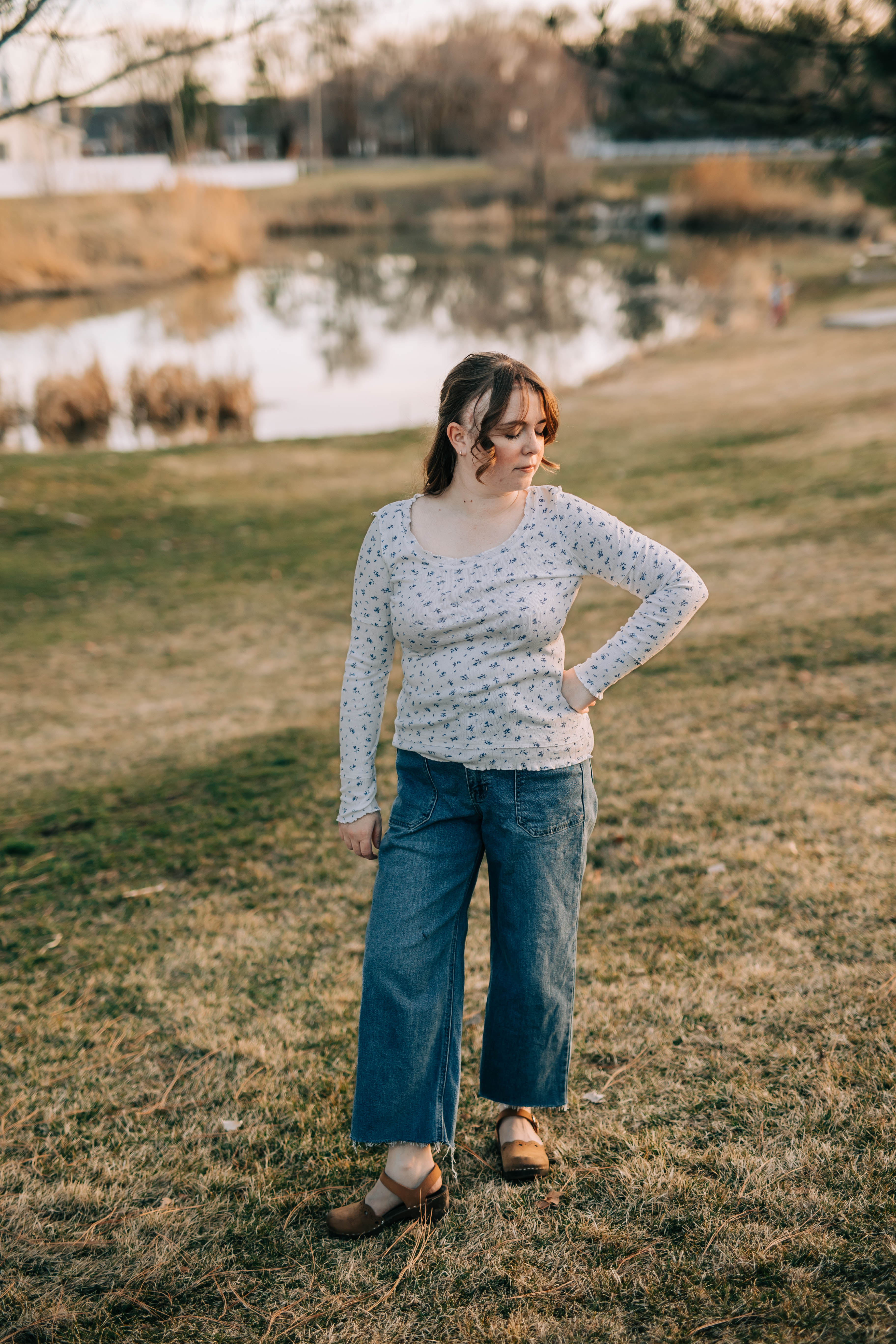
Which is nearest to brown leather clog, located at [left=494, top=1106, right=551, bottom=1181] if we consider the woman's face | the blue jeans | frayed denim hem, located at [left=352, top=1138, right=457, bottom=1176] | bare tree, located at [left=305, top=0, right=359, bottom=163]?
frayed denim hem, located at [left=352, top=1138, right=457, bottom=1176]

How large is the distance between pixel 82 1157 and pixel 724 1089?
1506mm

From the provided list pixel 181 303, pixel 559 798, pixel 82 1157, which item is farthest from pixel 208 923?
pixel 181 303

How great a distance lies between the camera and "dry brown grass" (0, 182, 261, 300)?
24.8 meters

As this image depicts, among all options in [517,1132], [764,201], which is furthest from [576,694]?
[764,201]

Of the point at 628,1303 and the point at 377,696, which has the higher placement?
the point at 377,696

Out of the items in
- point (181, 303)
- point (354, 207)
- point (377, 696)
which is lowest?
point (377, 696)

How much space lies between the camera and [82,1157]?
2.54m

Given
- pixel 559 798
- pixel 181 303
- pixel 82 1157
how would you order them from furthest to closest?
1. pixel 181 303
2. pixel 82 1157
3. pixel 559 798

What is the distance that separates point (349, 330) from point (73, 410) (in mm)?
8831

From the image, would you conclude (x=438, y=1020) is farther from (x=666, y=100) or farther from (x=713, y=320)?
(x=713, y=320)

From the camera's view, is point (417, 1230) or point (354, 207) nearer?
point (417, 1230)

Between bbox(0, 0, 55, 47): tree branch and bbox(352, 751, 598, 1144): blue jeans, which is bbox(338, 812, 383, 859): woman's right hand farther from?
bbox(0, 0, 55, 47): tree branch

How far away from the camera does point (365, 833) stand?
2213 mm

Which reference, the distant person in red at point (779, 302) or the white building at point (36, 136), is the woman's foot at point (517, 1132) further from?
the distant person in red at point (779, 302)
